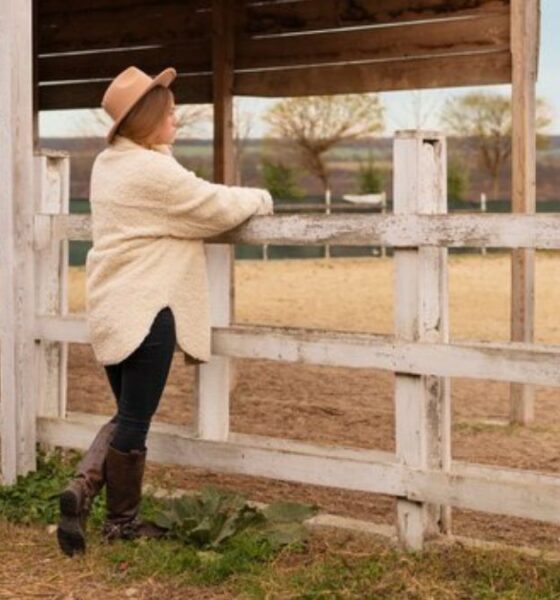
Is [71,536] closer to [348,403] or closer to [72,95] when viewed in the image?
[348,403]

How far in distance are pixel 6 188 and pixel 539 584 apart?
115 inches

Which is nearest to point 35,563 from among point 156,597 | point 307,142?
point 156,597

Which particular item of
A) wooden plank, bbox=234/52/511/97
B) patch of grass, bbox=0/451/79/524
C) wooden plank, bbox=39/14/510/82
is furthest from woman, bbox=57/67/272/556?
wooden plank, bbox=39/14/510/82

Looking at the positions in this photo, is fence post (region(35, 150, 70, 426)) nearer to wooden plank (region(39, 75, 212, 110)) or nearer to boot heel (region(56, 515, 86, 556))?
boot heel (region(56, 515, 86, 556))

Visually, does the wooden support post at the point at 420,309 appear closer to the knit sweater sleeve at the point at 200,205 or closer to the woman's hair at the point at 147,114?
the knit sweater sleeve at the point at 200,205

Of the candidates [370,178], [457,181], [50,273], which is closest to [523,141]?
[50,273]

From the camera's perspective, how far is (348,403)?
9328 mm

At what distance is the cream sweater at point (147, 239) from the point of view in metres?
4.91

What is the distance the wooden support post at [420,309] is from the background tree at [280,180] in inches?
1641

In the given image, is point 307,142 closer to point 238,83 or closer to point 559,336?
point 559,336

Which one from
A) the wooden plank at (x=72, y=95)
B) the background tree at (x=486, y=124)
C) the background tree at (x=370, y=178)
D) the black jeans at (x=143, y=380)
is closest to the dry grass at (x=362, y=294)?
the wooden plank at (x=72, y=95)

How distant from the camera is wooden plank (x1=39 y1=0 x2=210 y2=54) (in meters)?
10.5

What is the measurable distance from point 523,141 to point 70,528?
4304 mm

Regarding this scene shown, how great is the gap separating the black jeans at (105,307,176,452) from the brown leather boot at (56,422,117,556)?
0.32 ft
